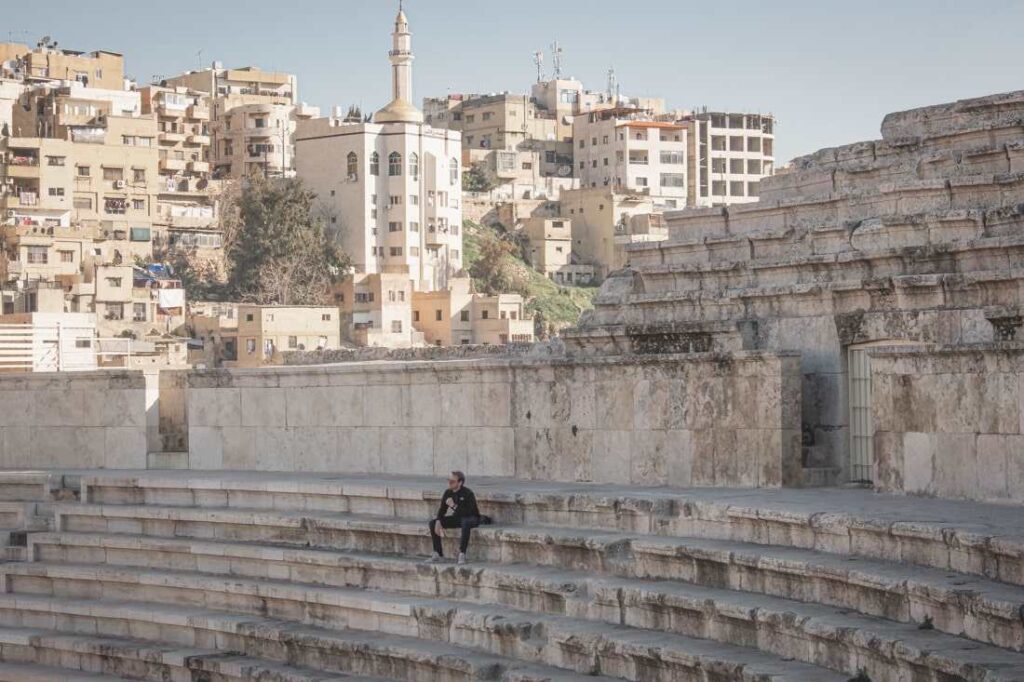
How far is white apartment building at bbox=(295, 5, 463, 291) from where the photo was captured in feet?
340

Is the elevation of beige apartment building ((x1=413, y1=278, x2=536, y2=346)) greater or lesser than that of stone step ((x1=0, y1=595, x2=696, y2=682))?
greater

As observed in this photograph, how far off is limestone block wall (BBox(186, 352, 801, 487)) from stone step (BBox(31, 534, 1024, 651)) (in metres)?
2.27

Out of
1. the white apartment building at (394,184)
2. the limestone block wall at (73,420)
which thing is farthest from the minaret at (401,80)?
the limestone block wall at (73,420)

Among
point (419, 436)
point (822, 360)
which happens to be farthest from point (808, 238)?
point (419, 436)

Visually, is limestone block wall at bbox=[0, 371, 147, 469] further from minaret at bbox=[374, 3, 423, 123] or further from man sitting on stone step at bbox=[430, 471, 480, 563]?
minaret at bbox=[374, 3, 423, 123]

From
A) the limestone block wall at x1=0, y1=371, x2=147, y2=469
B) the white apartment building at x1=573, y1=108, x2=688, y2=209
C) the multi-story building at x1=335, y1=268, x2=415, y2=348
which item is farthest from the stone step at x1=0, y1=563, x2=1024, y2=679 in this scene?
the white apartment building at x1=573, y1=108, x2=688, y2=209

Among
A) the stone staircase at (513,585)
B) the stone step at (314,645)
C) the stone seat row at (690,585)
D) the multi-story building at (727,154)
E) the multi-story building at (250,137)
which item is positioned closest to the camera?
the stone seat row at (690,585)

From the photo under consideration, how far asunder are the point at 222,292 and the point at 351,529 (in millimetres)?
73652

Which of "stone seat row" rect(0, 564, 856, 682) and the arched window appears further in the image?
the arched window

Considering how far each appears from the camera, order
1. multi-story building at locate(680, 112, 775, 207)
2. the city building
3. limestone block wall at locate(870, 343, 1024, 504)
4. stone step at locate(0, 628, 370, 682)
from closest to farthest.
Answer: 1. limestone block wall at locate(870, 343, 1024, 504)
2. stone step at locate(0, 628, 370, 682)
3. the city building
4. multi-story building at locate(680, 112, 775, 207)

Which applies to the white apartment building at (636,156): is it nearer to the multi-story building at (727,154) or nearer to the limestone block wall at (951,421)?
the multi-story building at (727,154)

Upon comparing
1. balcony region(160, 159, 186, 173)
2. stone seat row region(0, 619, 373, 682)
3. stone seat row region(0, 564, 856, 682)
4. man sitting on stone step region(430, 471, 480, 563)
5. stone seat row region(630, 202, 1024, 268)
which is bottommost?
stone seat row region(0, 619, 373, 682)

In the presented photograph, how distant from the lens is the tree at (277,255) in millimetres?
88062

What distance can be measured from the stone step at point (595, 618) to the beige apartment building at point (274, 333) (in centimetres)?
5123
